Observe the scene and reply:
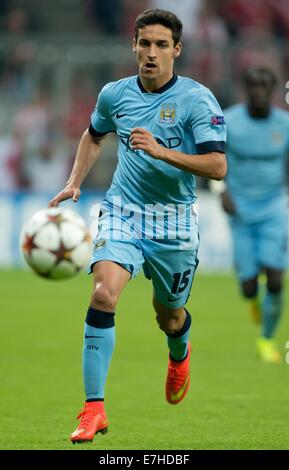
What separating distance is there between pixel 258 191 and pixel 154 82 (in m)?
4.80

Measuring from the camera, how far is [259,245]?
11.3m

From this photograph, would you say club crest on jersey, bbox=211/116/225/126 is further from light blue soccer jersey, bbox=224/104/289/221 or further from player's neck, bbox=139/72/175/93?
light blue soccer jersey, bbox=224/104/289/221

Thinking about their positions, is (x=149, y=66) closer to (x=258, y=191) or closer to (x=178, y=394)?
(x=178, y=394)

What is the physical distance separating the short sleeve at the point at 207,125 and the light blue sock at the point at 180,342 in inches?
63.5

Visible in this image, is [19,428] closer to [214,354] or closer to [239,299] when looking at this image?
[214,354]

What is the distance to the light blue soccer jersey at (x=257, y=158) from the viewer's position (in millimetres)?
11398

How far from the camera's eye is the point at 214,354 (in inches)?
424

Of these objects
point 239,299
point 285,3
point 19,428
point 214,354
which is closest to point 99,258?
point 19,428

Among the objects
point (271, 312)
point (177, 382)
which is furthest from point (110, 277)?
point (271, 312)

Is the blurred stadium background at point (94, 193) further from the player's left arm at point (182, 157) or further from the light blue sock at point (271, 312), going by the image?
the player's left arm at point (182, 157)

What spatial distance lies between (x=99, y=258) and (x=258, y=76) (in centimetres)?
482

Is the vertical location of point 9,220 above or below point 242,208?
below

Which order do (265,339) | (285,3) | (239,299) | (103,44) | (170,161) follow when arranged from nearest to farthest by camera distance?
(170,161) → (265,339) → (239,299) → (103,44) → (285,3)

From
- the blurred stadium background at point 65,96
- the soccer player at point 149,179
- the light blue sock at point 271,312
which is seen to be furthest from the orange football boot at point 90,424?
the blurred stadium background at point 65,96
